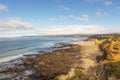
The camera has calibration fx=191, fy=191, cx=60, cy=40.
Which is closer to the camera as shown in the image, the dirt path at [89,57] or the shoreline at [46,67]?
the shoreline at [46,67]

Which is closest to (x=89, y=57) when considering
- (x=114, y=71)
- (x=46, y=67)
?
(x=46, y=67)

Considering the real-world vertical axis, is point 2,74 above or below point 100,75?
below

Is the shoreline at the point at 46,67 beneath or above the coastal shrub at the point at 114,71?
beneath

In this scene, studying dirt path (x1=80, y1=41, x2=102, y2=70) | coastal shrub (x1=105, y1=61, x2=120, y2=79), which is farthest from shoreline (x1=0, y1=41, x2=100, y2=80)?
coastal shrub (x1=105, y1=61, x2=120, y2=79)

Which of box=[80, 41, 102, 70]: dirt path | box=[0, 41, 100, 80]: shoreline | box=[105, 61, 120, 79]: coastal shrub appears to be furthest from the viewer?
box=[80, 41, 102, 70]: dirt path

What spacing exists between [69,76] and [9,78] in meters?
11.6

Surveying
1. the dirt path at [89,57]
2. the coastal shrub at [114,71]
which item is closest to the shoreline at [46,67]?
the dirt path at [89,57]

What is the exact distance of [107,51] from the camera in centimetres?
3391

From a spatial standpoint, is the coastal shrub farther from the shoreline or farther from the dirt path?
the dirt path

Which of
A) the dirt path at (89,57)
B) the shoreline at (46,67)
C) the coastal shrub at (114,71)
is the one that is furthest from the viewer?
the dirt path at (89,57)

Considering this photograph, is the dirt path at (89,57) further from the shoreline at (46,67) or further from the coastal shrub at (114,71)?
the coastal shrub at (114,71)

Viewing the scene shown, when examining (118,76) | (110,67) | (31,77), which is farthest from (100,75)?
(31,77)

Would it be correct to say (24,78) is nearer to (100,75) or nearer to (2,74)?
(2,74)

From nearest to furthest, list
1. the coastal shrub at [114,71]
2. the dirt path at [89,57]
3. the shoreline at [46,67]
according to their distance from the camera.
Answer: the coastal shrub at [114,71] < the shoreline at [46,67] < the dirt path at [89,57]
